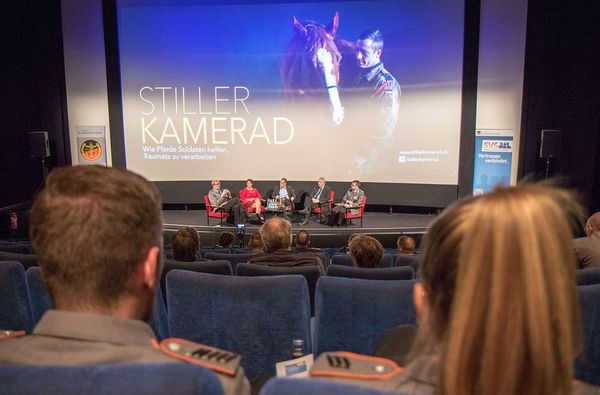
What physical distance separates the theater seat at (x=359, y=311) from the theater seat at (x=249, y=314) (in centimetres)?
10

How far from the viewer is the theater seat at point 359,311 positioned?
7.23 feet

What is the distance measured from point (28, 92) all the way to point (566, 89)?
466 inches

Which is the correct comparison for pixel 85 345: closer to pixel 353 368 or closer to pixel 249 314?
pixel 353 368

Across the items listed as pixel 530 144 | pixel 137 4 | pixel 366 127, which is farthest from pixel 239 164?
pixel 530 144

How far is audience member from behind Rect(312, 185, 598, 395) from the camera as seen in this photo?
745mm

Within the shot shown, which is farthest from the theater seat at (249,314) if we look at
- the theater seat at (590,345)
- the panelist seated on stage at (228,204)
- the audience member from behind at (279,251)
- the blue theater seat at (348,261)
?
the panelist seated on stage at (228,204)

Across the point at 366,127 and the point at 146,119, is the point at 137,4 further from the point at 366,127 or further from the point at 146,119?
the point at 366,127

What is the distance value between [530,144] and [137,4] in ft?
31.2

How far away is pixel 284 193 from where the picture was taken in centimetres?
995

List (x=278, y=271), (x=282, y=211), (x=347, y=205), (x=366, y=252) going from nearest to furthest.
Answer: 1. (x=278, y=271)
2. (x=366, y=252)
3. (x=347, y=205)
4. (x=282, y=211)

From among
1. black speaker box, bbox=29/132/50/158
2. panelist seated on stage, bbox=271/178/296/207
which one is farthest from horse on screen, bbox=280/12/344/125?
black speaker box, bbox=29/132/50/158

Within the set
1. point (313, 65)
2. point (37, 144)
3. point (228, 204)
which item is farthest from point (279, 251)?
point (37, 144)

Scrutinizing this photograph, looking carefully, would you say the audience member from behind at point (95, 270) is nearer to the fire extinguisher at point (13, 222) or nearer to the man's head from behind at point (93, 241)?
the man's head from behind at point (93, 241)

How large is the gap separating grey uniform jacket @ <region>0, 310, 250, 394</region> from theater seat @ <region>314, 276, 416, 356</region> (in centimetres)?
128
